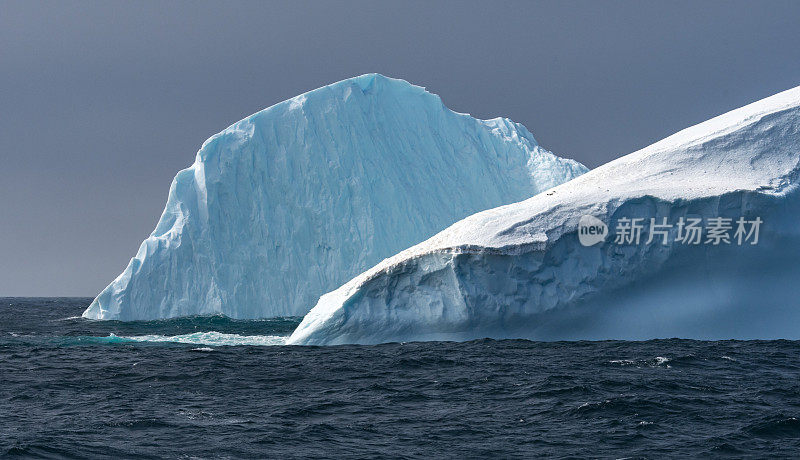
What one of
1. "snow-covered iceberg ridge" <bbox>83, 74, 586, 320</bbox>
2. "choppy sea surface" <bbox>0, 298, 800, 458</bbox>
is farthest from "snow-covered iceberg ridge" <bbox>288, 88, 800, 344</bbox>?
"snow-covered iceberg ridge" <bbox>83, 74, 586, 320</bbox>

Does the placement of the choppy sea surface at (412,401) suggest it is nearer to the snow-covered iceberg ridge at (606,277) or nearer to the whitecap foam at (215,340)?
the snow-covered iceberg ridge at (606,277)

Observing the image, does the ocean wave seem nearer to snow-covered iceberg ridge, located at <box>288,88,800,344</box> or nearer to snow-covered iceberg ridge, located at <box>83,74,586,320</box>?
snow-covered iceberg ridge, located at <box>288,88,800,344</box>

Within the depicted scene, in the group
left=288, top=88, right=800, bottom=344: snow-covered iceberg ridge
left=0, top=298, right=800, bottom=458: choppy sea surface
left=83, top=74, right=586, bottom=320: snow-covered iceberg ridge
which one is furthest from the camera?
left=83, top=74, right=586, bottom=320: snow-covered iceberg ridge

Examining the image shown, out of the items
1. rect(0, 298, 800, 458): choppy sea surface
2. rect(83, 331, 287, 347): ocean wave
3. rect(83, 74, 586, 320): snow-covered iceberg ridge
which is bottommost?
rect(0, 298, 800, 458): choppy sea surface

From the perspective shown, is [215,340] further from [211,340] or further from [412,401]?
[412,401]

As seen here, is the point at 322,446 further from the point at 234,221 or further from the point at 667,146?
the point at 234,221

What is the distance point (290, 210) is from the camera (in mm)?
36031

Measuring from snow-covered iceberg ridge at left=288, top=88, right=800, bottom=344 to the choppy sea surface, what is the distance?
861 millimetres

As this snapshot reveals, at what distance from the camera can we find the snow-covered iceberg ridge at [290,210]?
113ft

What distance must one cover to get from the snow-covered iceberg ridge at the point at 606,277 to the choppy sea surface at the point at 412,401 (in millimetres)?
861

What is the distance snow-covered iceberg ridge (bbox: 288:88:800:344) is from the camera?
18.2 meters

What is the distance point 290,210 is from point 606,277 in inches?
791

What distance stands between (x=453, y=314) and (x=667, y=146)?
6.89m

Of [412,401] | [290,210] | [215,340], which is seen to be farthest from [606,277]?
[290,210]
